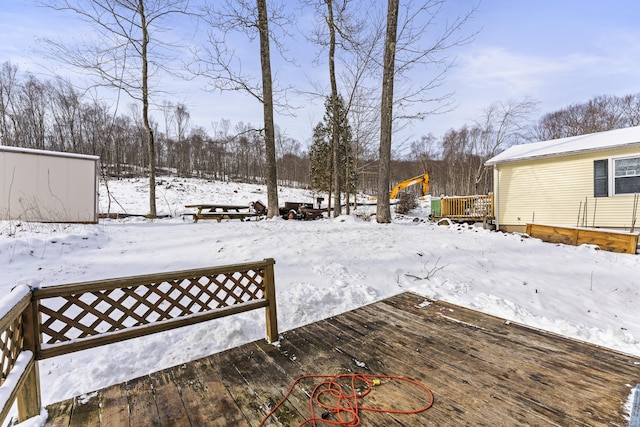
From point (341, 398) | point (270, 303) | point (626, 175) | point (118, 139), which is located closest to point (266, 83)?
point (270, 303)

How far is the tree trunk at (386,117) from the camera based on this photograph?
885 centimetres

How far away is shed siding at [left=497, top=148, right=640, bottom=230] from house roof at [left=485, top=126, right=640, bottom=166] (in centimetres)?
34

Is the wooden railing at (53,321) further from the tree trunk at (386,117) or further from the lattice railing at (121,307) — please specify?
the tree trunk at (386,117)

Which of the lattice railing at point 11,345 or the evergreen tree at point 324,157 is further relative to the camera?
the evergreen tree at point 324,157

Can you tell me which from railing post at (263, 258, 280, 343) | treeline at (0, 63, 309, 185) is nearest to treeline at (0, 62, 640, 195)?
treeline at (0, 63, 309, 185)

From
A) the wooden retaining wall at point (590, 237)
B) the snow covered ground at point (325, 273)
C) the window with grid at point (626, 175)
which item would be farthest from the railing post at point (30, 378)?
the window with grid at point (626, 175)

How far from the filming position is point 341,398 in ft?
6.14

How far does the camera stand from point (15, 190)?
311 inches

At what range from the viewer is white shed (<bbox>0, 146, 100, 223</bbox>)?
309 inches

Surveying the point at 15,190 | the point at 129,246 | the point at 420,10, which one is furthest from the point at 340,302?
the point at 15,190

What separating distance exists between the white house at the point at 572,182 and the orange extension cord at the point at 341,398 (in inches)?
460

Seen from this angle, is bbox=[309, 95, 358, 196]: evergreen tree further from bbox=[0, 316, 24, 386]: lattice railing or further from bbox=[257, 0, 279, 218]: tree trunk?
bbox=[0, 316, 24, 386]: lattice railing

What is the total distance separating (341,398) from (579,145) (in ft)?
42.7

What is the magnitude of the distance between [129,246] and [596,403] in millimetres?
7071
